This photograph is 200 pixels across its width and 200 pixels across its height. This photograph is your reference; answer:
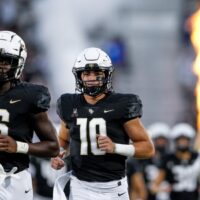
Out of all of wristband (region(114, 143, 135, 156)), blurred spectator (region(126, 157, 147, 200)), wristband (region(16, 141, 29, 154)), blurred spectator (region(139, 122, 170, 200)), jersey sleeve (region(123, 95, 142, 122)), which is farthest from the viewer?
blurred spectator (region(139, 122, 170, 200))

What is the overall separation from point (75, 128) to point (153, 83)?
15087mm

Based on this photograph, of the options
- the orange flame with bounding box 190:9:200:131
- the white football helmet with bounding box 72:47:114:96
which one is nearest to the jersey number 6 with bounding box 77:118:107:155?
the white football helmet with bounding box 72:47:114:96

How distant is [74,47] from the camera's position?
2245cm

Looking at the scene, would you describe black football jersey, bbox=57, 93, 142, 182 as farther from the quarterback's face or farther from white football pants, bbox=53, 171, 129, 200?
the quarterback's face

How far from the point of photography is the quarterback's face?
26.2 feet

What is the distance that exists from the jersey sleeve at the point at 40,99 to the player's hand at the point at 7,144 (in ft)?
1.00

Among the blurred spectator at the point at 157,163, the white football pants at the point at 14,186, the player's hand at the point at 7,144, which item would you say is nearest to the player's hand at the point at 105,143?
the white football pants at the point at 14,186

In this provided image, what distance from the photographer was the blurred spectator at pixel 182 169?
12062 millimetres

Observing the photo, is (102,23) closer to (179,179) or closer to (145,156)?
(179,179)

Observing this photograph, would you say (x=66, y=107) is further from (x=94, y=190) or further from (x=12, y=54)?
(x=12, y=54)

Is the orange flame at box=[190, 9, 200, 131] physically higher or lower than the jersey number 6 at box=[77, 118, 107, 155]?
lower

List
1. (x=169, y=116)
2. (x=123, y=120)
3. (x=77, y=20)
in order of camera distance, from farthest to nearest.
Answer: (x=77, y=20) → (x=169, y=116) → (x=123, y=120)

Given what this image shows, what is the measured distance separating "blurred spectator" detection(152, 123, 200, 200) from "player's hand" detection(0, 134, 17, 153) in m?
5.18

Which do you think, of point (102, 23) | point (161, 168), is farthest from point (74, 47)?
point (161, 168)
